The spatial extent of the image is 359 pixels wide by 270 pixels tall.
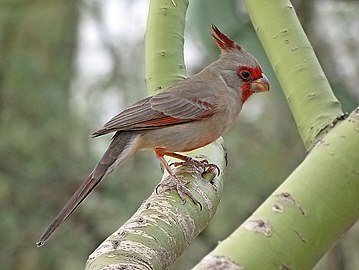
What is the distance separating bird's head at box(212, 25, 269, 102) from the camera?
7.14ft

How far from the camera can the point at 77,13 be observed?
4758 mm

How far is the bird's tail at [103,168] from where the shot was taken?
138 cm

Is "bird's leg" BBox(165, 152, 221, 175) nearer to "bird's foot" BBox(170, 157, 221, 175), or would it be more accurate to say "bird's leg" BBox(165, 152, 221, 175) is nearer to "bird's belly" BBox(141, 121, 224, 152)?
"bird's foot" BBox(170, 157, 221, 175)

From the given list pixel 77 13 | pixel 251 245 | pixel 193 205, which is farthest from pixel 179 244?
pixel 77 13

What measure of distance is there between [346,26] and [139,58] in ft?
4.47

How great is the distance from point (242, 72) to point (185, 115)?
0.30m

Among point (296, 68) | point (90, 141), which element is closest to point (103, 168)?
point (296, 68)

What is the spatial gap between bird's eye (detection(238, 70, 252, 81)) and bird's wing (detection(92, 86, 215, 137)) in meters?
0.16

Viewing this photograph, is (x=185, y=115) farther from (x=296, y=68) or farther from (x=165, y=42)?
(x=296, y=68)

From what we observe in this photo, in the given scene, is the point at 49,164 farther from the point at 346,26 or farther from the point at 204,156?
the point at 204,156

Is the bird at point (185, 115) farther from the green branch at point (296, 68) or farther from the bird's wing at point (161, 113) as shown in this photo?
the green branch at point (296, 68)

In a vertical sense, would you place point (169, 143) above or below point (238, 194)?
below

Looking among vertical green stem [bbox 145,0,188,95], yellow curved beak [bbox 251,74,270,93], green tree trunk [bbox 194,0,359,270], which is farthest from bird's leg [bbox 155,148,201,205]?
yellow curved beak [bbox 251,74,270,93]

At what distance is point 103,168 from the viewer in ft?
5.33
